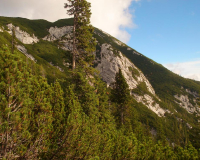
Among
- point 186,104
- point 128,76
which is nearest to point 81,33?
point 128,76

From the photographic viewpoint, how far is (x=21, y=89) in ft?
14.4

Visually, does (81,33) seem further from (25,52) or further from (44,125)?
(25,52)

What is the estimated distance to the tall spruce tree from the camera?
13555mm

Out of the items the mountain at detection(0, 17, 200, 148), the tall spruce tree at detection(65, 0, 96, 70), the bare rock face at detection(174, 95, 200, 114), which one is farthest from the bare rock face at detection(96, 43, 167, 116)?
the tall spruce tree at detection(65, 0, 96, 70)

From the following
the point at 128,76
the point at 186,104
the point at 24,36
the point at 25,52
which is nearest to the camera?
the point at 25,52

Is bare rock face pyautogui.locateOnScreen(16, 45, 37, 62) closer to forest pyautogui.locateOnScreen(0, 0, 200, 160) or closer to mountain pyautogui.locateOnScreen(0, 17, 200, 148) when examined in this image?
mountain pyautogui.locateOnScreen(0, 17, 200, 148)

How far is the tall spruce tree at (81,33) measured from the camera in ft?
44.5

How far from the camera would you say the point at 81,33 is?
14016mm

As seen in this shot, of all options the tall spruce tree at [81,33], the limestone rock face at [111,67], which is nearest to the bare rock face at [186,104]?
the limestone rock face at [111,67]

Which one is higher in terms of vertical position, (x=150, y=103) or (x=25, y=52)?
(x=25, y=52)

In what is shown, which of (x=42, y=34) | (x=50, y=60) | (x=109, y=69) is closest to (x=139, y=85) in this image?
(x=109, y=69)

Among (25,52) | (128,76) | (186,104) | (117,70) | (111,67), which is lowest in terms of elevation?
(186,104)

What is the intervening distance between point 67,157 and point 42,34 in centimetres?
21663

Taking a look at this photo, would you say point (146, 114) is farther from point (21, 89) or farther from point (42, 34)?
point (42, 34)
